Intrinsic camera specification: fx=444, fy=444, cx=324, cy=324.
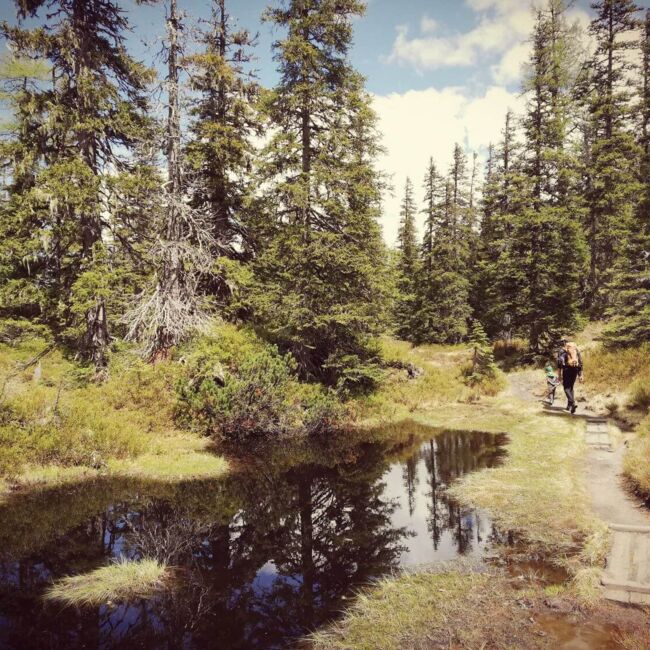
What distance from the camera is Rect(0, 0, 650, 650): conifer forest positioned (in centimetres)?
618

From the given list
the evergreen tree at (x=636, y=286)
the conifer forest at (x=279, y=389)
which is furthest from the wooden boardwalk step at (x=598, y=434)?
the evergreen tree at (x=636, y=286)

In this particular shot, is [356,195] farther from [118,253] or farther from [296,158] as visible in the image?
[118,253]

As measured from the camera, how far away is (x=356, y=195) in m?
17.4

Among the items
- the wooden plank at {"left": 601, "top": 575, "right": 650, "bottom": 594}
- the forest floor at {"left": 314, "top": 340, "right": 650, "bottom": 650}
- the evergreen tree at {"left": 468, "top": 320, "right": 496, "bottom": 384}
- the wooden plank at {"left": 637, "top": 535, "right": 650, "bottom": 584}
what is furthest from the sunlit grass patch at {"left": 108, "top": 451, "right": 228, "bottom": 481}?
the evergreen tree at {"left": 468, "top": 320, "right": 496, "bottom": 384}

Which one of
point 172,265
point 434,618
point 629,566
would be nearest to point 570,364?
point 629,566

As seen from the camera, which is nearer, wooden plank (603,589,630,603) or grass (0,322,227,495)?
wooden plank (603,589,630,603)

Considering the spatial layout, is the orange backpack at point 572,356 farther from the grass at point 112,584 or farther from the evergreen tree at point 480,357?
the grass at point 112,584

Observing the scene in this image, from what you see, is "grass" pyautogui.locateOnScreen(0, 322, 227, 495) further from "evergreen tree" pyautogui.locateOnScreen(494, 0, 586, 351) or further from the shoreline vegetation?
"evergreen tree" pyautogui.locateOnScreen(494, 0, 586, 351)

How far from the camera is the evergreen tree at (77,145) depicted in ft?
49.3

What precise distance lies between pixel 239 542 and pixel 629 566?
616 centimetres

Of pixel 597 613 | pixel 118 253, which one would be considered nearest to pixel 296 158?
pixel 118 253

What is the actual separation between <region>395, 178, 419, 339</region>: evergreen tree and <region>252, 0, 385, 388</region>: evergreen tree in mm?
19083

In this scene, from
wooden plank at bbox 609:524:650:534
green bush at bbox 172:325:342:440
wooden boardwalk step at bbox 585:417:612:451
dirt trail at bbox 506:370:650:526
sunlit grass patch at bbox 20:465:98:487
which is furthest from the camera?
green bush at bbox 172:325:342:440

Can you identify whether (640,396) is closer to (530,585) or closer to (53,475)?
(530,585)
